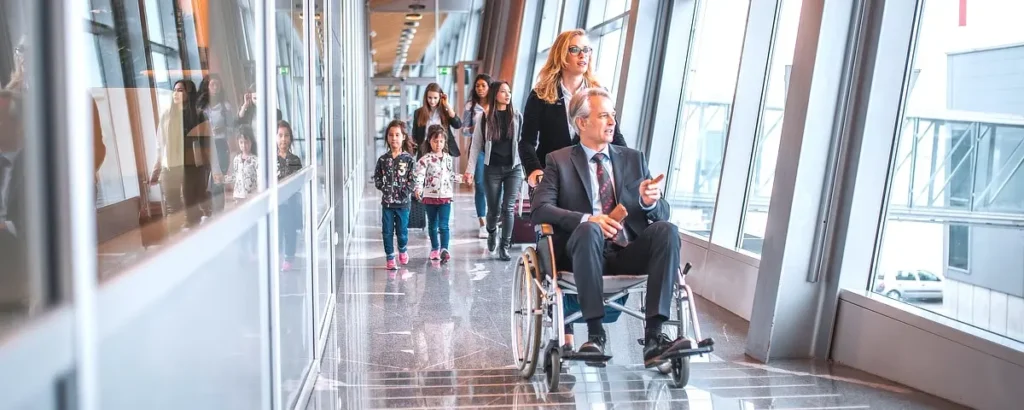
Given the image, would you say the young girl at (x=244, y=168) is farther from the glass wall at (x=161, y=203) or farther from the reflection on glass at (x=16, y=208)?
the reflection on glass at (x=16, y=208)

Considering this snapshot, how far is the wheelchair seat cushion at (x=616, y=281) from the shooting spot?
136 inches

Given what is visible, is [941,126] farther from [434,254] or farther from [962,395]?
[434,254]

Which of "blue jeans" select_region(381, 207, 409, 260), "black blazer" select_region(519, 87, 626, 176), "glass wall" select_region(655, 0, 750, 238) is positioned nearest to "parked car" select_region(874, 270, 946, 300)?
"black blazer" select_region(519, 87, 626, 176)

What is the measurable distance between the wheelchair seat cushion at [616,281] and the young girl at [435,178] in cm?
333

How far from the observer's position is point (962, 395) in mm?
3270

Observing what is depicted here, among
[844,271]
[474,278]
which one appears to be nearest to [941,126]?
[844,271]

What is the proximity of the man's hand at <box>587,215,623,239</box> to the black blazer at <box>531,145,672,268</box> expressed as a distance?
182 millimetres

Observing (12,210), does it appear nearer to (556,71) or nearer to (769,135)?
(556,71)

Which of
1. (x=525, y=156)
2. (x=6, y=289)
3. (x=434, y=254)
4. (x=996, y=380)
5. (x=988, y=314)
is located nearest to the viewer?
(x=6, y=289)

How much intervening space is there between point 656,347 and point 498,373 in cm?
75

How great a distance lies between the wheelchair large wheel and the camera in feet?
11.6

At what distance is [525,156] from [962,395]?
219 centimetres

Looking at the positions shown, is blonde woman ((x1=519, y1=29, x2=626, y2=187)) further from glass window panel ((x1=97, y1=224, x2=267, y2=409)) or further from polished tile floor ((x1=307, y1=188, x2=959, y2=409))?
glass window panel ((x1=97, y1=224, x2=267, y2=409))

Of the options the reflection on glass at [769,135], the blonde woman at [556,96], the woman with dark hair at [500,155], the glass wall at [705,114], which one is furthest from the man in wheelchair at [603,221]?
the woman with dark hair at [500,155]
